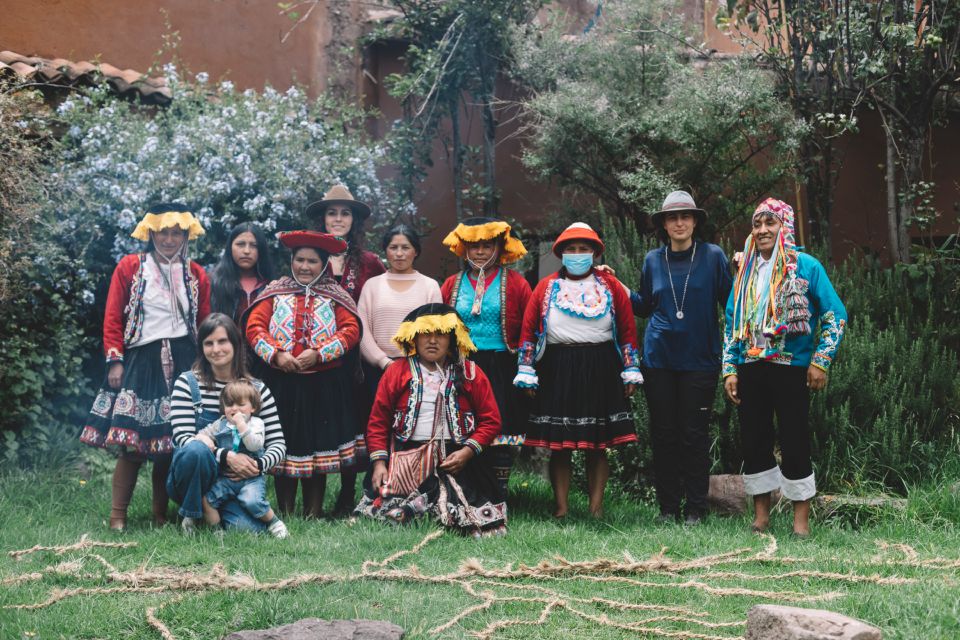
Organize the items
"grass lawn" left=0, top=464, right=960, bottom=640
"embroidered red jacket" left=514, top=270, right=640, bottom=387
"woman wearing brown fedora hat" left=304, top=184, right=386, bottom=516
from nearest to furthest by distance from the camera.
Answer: "grass lawn" left=0, top=464, right=960, bottom=640, "embroidered red jacket" left=514, top=270, right=640, bottom=387, "woman wearing brown fedora hat" left=304, top=184, right=386, bottom=516

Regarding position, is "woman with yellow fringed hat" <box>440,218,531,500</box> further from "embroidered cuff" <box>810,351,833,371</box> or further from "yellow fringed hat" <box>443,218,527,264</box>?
"embroidered cuff" <box>810,351,833,371</box>

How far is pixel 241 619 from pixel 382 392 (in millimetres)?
2071

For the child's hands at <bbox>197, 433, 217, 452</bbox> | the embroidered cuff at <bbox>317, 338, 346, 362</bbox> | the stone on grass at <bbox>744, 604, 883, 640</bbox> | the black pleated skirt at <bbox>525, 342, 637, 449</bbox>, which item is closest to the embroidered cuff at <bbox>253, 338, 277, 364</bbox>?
the embroidered cuff at <bbox>317, 338, 346, 362</bbox>

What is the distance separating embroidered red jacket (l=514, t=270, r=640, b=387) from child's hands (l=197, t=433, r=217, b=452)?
70.6 inches

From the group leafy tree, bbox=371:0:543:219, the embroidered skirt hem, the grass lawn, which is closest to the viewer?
the grass lawn

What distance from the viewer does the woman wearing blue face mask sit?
5859mm

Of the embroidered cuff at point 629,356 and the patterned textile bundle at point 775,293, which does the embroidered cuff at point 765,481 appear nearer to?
the patterned textile bundle at point 775,293

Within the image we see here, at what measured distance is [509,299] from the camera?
609cm

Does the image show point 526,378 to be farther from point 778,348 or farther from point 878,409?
point 878,409

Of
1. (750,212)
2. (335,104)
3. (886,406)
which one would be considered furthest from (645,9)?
(886,406)

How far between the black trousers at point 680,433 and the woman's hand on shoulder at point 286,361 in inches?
80.3

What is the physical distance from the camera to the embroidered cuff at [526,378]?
18.9 ft

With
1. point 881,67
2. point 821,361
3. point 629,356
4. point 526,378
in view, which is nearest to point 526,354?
point 526,378

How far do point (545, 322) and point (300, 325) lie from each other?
144 cm
